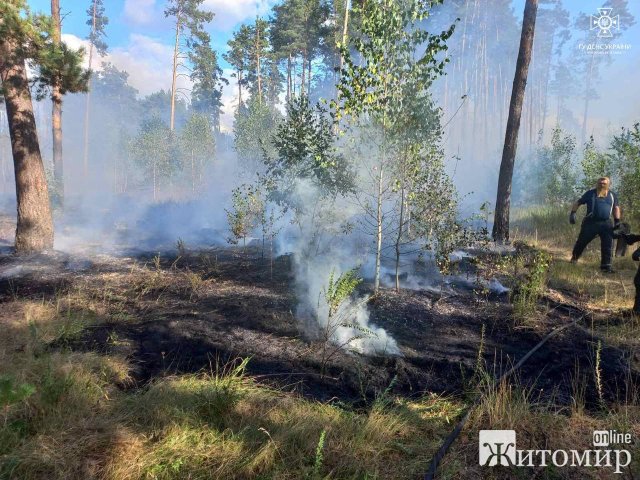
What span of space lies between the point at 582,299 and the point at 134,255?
9.69m

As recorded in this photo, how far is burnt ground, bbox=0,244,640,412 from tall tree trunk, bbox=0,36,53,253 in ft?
4.01

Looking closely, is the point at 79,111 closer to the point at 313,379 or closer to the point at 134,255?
the point at 134,255

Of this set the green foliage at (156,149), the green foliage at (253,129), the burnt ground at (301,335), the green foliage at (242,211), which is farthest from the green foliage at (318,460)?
the green foliage at (156,149)

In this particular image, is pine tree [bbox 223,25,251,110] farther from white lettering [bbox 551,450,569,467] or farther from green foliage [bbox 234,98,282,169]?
white lettering [bbox 551,450,569,467]

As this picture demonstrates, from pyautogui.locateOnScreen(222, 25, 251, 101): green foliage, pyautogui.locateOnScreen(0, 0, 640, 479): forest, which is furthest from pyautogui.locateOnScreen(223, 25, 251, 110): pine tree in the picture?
pyautogui.locateOnScreen(0, 0, 640, 479): forest

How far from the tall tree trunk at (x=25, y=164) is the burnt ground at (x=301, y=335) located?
122cm

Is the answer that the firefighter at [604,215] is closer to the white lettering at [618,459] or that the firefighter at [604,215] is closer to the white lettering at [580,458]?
the white lettering at [618,459]

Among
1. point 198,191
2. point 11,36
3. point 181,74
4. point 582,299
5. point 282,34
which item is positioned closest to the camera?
point 582,299

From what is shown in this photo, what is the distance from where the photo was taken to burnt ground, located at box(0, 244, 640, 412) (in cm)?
348

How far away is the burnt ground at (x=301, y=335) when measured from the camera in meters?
3.48

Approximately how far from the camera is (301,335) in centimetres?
448

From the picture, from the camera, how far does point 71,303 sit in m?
5.14

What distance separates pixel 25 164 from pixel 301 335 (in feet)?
25.6

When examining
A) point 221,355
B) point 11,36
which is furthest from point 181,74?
point 221,355
